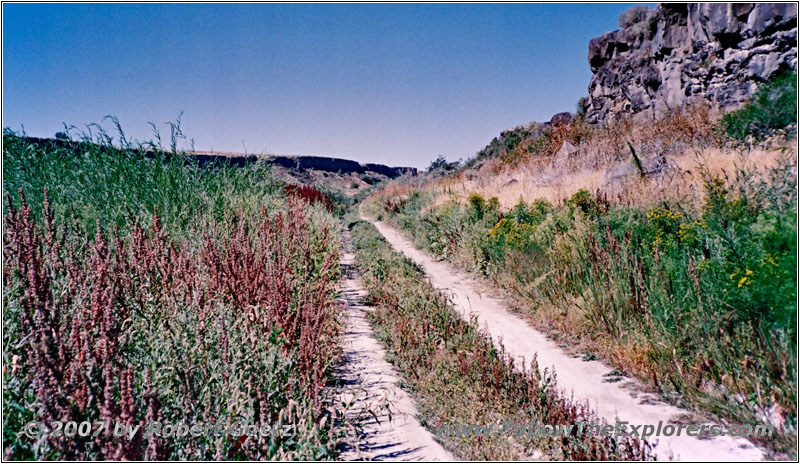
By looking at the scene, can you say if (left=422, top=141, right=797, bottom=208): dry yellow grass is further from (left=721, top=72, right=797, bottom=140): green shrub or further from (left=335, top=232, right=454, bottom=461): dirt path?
(left=335, top=232, right=454, bottom=461): dirt path

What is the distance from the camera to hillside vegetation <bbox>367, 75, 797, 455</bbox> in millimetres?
2746

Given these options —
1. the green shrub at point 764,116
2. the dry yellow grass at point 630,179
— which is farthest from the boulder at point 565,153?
the green shrub at point 764,116

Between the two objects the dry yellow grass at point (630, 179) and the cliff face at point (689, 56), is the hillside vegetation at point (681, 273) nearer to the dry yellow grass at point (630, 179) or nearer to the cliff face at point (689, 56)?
the dry yellow grass at point (630, 179)

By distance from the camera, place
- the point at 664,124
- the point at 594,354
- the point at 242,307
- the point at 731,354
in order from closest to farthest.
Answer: the point at 731,354
the point at 242,307
the point at 594,354
the point at 664,124

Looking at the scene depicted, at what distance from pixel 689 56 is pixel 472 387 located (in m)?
28.9

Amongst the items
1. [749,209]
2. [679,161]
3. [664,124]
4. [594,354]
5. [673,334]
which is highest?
[664,124]

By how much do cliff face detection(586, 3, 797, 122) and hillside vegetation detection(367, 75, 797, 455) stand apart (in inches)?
457

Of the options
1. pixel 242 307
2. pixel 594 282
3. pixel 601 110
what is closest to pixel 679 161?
pixel 594 282

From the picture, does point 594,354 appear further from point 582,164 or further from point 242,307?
point 582,164

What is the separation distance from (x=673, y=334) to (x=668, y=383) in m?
0.44

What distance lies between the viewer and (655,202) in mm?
6301

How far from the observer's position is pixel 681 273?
3588mm

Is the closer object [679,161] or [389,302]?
[389,302]

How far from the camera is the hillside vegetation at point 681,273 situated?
108 inches
